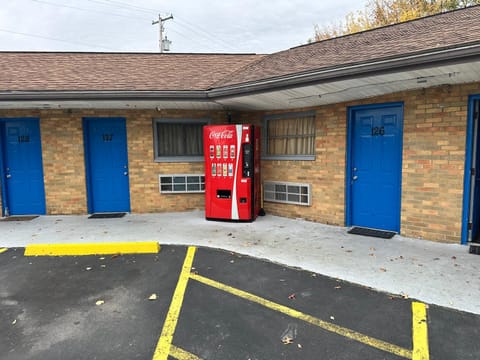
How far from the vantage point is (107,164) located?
8031 mm

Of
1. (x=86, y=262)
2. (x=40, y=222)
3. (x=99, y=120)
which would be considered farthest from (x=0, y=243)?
(x=99, y=120)

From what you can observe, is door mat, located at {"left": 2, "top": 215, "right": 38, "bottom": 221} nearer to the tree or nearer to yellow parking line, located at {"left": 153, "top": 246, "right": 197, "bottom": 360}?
yellow parking line, located at {"left": 153, "top": 246, "right": 197, "bottom": 360}

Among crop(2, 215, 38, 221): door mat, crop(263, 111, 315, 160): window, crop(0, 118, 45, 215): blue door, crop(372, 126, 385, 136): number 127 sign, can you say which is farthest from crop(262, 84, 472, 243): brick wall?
crop(2, 215, 38, 221): door mat

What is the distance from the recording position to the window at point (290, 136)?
7.00 meters

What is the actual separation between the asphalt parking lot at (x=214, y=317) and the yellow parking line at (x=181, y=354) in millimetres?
15

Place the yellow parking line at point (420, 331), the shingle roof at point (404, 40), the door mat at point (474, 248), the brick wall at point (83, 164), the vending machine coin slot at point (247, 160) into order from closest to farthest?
1. the yellow parking line at point (420, 331)
2. the shingle roof at point (404, 40)
3. the door mat at point (474, 248)
4. the vending machine coin slot at point (247, 160)
5. the brick wall at point (83, 164)

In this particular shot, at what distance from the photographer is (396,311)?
3.28m

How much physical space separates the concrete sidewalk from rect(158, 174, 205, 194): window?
0.57 meters

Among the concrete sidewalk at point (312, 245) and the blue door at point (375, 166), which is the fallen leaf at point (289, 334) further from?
the blue door at point (375, 166)

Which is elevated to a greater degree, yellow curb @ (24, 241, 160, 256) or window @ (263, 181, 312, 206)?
window @ (263, 181, 312, 206)

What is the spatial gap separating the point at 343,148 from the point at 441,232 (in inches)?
85.1

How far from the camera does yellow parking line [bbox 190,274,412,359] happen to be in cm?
271

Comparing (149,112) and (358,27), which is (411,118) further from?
(358,27)

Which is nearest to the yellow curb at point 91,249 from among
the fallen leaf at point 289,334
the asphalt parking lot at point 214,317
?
the asphalt parking lot at point 214,317
